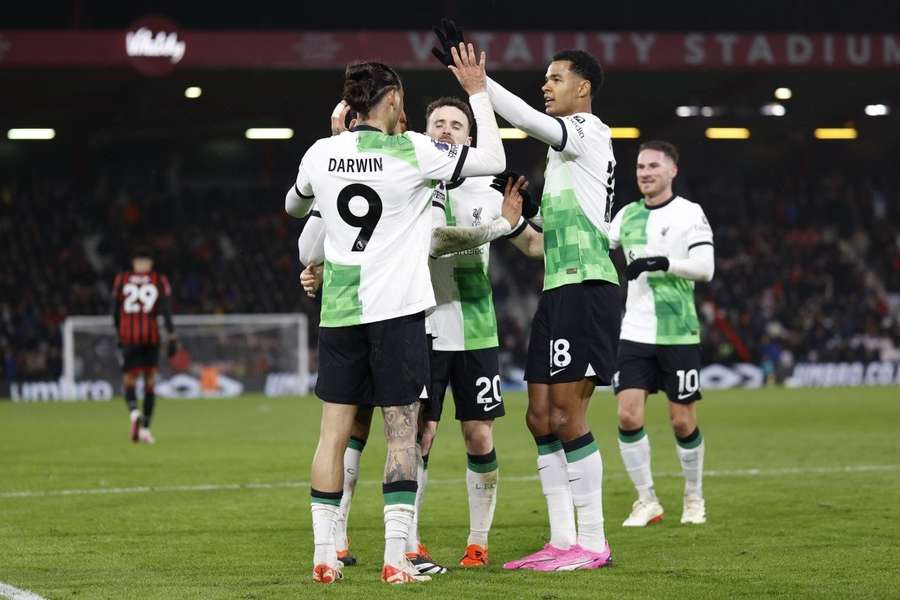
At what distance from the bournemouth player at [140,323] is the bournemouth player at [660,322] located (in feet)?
25.4

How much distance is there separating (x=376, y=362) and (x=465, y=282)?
1.16 m

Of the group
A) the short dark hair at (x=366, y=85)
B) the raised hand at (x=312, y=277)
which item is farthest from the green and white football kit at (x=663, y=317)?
the short dark hair at (x=366, y=85)

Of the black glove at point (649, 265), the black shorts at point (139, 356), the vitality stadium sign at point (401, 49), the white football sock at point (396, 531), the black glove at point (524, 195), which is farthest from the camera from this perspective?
the vitality stadium sign at point (401, 49)

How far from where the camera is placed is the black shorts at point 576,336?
6.49 meters

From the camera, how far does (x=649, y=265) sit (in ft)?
26.7

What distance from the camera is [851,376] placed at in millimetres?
28312

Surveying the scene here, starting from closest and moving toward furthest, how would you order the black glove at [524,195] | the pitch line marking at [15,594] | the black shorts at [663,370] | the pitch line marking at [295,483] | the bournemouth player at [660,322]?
the pitch line marking at [15,594], the black glove at [524,195], the bournemouth player at [660,322], the black shorts at [663,370], the pitch line marking at [295,483]

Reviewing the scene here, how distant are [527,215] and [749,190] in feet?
101

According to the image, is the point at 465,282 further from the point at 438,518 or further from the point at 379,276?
the point at 438,518

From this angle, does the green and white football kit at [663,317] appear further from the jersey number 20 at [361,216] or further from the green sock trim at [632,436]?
the jersey number 20 at [361,216]

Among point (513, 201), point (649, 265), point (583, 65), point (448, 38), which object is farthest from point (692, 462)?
point (448, 38)

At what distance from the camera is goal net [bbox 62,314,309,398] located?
24812 mm

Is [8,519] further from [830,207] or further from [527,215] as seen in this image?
[830,207]

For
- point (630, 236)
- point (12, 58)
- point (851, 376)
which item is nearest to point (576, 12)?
point (851, 376)
